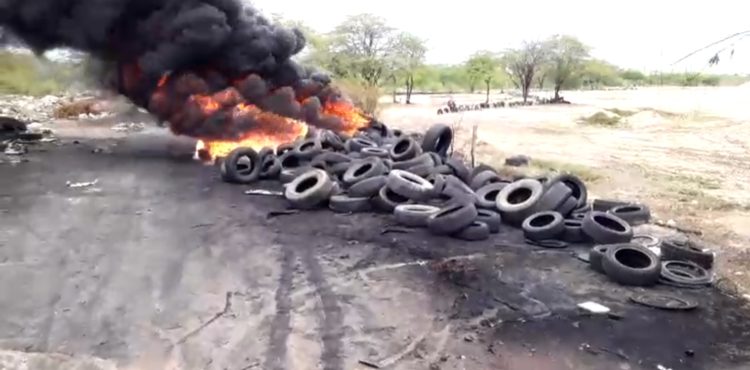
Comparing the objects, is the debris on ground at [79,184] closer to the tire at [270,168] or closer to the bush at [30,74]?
the tire at [270,168]

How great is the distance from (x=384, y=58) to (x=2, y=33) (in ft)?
93.6

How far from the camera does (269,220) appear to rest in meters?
9.91

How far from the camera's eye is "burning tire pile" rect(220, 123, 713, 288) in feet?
25.2

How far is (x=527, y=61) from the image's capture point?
50656 millimetres

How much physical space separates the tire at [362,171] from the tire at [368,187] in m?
0.38

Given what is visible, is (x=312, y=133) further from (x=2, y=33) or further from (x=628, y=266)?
(x=628, y=266)

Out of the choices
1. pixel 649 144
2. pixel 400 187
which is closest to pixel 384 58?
pixel 649 144

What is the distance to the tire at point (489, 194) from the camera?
32.7ft

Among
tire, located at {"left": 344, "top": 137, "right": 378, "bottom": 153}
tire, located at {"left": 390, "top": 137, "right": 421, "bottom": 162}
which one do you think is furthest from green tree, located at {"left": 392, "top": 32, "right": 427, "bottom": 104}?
tire, located at {"left": 390, "top": 137, "right": 421, "bottom": 162}

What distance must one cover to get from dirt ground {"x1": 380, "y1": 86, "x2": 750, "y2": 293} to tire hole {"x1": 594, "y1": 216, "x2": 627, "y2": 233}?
4.55 ft

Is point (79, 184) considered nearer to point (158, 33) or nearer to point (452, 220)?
point (158, 33)

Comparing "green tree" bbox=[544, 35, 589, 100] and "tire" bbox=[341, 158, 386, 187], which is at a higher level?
"green tree" bbox=[544, 35, 589, 100]

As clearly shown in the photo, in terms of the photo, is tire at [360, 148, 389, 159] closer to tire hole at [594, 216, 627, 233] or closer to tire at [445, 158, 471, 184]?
tire at [445, 158, 471, 184]

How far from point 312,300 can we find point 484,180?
215 inches
